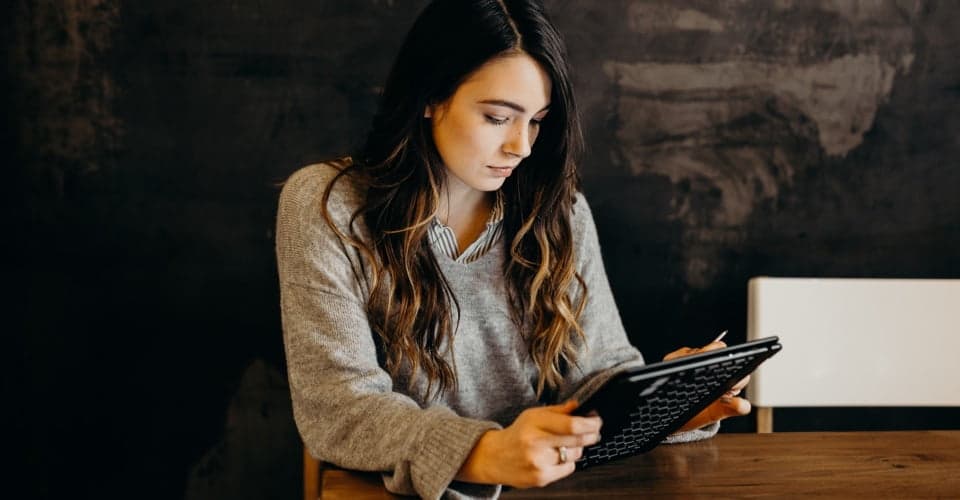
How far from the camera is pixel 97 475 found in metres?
1.83

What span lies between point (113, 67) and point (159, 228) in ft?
1.15

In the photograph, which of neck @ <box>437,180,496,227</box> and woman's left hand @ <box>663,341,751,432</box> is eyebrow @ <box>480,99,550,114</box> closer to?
neck @ <box>437,180,496,227</box>

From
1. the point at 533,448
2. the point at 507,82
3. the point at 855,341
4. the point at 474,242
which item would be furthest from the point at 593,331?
the point at 855,341

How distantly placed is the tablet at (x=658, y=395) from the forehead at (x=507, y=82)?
0.49 m

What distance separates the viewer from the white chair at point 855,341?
1.71 m

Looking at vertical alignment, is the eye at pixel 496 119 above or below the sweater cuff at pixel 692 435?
above

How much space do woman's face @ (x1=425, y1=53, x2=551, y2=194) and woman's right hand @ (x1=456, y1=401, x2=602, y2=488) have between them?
47 cm

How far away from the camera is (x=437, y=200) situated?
129 cm

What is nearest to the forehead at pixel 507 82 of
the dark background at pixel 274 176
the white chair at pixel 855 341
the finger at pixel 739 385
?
the finger at pixel 739 385

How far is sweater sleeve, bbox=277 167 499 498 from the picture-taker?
924mm

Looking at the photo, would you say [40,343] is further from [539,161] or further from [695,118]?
[695,118]

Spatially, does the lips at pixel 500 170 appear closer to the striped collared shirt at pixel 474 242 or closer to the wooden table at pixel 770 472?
the striped collared shirt at pixel 474 242

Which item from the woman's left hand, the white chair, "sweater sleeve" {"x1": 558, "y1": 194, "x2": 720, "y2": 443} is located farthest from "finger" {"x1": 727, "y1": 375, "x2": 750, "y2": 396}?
the white chair

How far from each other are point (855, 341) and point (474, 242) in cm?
93
